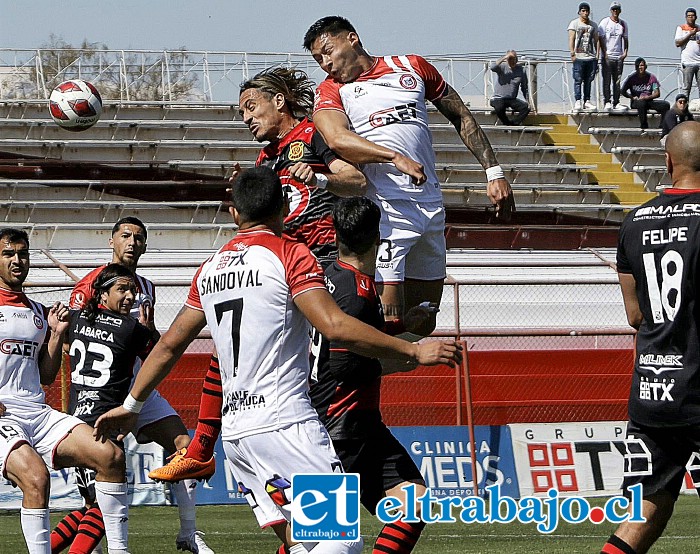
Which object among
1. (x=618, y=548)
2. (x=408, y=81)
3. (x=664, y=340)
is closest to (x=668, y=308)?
(x=664, y=340)

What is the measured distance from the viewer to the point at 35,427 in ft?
25.5

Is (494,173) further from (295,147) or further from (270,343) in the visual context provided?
(270,343)

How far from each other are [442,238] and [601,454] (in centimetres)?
692

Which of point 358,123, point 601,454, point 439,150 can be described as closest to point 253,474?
point 358,123

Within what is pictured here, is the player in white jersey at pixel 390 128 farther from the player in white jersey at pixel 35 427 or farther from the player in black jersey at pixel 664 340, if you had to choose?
the player in white jersey at pixel 35 427

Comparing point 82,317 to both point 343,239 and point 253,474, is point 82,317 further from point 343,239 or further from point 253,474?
point 253,474

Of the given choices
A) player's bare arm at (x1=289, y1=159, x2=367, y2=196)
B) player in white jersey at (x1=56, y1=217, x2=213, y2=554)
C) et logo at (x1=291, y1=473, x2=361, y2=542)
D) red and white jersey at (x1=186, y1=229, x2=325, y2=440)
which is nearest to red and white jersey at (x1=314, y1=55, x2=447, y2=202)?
player's bare arm at (x1=289, y1=159, x2=367, y2=196)

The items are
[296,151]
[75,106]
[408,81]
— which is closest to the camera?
[296,151]

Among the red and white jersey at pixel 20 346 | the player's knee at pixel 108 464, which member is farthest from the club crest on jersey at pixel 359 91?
the red and white jersey at pixel 20 346

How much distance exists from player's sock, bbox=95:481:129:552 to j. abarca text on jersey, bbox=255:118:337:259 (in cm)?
215

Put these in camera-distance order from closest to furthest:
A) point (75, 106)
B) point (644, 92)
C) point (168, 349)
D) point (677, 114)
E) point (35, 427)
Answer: point (168, 349) → point (35, 427) → point (75, 106) → point (677, 114) → point (644, 92)

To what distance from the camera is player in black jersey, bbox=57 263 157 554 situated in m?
8.88

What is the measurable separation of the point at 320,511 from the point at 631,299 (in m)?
1.77

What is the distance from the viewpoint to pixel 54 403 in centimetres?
1406
